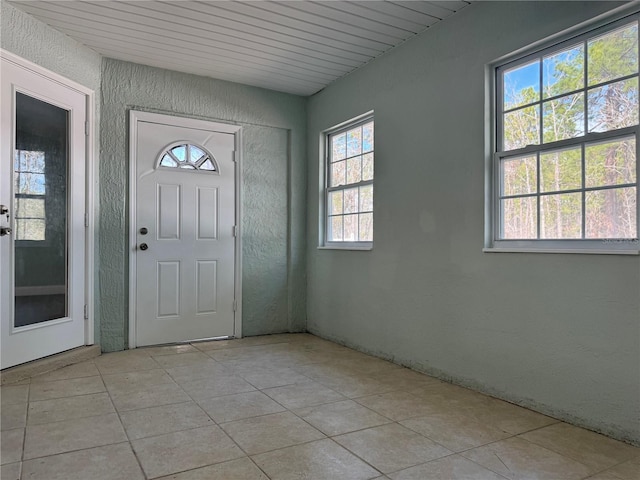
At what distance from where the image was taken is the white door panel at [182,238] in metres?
4.28

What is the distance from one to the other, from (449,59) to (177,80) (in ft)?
8.46

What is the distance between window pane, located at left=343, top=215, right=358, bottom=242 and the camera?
14.6 feet

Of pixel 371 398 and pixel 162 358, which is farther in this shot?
pixel 162 358

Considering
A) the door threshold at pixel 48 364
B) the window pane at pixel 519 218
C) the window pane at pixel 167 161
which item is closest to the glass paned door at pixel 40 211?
the door threshold at pixel 48 364

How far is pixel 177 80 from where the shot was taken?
4.43 m

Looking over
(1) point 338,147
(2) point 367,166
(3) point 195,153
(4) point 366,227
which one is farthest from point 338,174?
(3) point 195,153

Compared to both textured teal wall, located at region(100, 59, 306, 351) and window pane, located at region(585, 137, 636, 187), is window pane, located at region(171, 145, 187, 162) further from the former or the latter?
window pane, located at region(585, 137, 636, 187)

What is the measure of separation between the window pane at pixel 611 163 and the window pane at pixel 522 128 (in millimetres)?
355

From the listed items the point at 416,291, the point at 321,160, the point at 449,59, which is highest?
the point at 449,59

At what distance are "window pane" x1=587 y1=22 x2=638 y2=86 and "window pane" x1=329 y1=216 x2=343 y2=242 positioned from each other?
2.63m

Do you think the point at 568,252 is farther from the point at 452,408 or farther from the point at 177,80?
the point at 177,80

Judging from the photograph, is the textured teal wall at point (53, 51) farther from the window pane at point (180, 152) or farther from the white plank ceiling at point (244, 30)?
the window pane at point (180, 152)

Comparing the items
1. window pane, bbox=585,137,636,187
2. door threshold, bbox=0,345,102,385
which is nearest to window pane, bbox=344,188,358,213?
window pane, bbox=585,137,636,187

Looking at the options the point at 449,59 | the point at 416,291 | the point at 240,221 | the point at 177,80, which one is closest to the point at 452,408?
the point at 416,291
